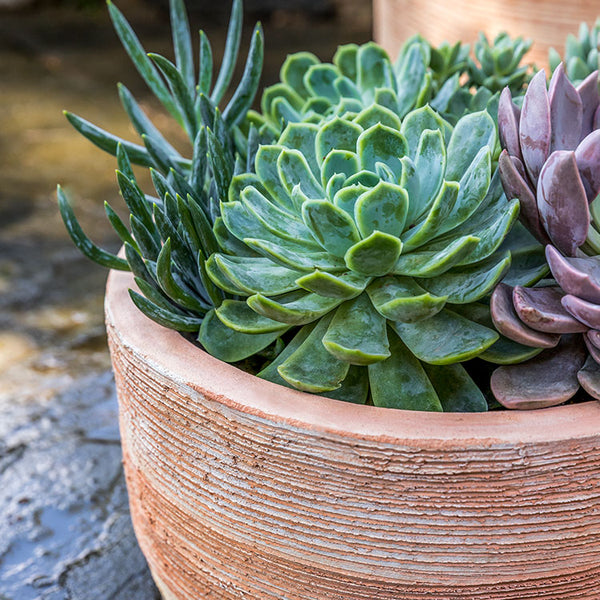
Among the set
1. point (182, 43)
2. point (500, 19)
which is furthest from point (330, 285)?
point (500, 19)

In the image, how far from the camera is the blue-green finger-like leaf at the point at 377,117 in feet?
2.42

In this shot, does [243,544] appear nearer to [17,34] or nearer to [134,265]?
[134,265]

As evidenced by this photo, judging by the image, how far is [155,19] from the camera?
4.48 m

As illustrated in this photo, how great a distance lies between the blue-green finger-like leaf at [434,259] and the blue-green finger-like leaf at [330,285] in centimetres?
4

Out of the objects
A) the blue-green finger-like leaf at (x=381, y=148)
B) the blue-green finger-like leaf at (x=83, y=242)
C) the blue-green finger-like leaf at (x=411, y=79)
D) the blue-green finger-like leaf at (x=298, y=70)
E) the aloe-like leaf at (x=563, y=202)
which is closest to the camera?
the aloe-like leaf at (x=563, y=202)

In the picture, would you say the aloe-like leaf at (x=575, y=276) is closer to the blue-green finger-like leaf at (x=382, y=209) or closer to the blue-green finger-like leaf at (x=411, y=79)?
the blue-green finger-like leaf at (x=382, y=209)

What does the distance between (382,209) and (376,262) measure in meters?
0.04

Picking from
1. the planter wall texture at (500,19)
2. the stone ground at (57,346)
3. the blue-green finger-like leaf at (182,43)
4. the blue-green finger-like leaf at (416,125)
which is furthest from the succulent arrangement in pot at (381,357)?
the planter wall texture at (500,19)

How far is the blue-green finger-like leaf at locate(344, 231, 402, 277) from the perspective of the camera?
0.58 meters

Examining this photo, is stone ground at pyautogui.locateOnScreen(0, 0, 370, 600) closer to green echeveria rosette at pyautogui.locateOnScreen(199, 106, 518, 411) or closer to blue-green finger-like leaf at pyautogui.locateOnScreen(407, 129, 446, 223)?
green echeveria rosette at pyautogui.locateOnScreen(199, 106, 518, 411)

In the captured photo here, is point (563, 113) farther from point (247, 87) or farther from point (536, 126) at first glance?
point (247, 87)

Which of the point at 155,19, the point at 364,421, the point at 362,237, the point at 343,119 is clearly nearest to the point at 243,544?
the point at 364,421

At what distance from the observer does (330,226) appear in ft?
2.01

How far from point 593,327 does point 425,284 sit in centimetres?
14
